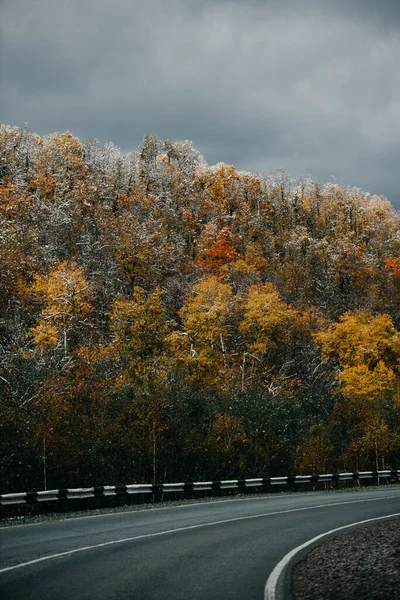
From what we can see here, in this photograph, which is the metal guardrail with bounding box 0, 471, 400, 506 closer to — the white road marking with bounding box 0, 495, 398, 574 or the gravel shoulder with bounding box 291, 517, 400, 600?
the white road marking with bounding box 0, 495, 398, 574

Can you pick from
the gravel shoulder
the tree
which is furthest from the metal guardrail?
the tree

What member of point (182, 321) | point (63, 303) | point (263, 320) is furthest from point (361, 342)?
point (63, 303)

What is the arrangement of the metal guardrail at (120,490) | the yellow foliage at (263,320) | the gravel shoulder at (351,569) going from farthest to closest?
the yellow foliage at (263,320) → the metal guardrail at (120,490) → the gravel shoulder at (351,569)

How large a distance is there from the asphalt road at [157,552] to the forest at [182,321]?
28.4 feet

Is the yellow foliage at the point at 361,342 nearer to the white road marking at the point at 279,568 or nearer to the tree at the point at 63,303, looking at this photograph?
the tree at the point at 63,303

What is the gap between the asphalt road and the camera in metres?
8.24

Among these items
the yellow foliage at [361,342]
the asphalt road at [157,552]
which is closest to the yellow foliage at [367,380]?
the yellow foliage at [361,342]

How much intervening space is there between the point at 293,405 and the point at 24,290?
27175mm

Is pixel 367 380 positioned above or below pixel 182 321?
below

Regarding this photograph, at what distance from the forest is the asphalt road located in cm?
866

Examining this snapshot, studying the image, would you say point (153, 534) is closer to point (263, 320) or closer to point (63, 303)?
point (63, 303)

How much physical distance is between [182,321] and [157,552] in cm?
5931

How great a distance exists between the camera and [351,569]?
9906 millimetres

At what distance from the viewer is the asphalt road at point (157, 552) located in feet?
27.0
